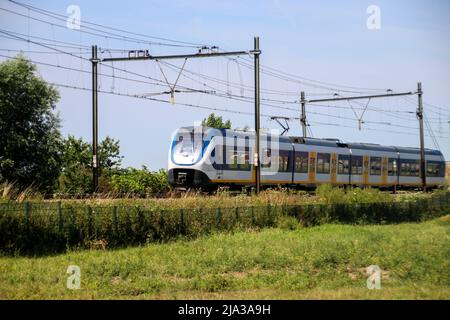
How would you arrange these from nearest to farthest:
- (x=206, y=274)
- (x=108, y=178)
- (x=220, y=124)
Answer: (x=206, y=274) → (x=108, y=178) → (x=220, y=124)

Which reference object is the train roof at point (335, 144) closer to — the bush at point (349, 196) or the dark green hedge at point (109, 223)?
the bush at point (349, 196)

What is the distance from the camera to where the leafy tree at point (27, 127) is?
32.4 meters

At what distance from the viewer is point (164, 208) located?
72.5 feet

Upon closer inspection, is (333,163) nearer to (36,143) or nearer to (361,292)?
(36,143)

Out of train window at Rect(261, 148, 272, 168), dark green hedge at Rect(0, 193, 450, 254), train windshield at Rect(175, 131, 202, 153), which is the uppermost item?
train windshield at Rect(175, 131, 202, 153)

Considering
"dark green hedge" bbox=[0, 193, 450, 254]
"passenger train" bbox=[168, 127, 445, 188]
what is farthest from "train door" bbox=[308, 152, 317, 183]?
"dark green hedge" bbox=[0, 193, 450, 254]

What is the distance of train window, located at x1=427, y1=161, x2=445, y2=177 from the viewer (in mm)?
52659

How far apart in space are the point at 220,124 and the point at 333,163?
23.1 metres

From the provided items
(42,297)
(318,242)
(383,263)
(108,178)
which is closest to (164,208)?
(318,242)

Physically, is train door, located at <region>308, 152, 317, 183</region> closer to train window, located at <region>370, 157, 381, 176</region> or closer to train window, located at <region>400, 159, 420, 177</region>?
train window, located at <region>370, 157, 381, 176</region>

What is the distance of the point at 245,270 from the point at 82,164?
27291 mm

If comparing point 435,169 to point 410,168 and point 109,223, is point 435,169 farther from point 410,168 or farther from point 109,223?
point 109,223

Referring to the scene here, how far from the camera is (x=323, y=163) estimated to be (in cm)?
4056

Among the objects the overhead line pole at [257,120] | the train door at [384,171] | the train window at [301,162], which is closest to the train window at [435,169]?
the train door at [384,171]
